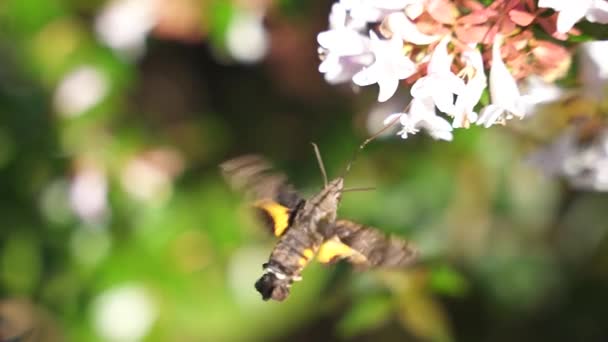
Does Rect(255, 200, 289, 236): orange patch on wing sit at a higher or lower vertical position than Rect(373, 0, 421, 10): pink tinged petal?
lower

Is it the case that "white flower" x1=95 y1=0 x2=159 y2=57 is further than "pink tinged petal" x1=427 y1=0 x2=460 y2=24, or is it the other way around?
"white flower" x1=95 y1=0 x2=159 y2=57

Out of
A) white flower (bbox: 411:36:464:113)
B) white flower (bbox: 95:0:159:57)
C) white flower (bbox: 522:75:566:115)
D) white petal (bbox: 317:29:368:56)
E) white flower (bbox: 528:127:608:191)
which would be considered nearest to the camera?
white flower (bbox: 411:36:464:113)

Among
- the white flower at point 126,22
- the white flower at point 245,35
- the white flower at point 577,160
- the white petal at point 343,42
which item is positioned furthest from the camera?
the white flower at point 126,22

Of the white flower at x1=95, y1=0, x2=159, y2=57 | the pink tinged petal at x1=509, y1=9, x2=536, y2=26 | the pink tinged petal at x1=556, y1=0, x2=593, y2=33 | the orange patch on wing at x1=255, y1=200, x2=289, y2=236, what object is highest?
the white flower at x1=95, y1=0, x2=159, y2=57

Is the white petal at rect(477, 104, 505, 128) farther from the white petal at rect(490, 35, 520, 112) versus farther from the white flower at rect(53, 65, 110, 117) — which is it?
the white flower at rect(53, 65, 110, 117)

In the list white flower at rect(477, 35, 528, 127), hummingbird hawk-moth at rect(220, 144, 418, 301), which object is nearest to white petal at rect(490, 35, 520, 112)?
white flower at rect(477, 35, 528, 127)

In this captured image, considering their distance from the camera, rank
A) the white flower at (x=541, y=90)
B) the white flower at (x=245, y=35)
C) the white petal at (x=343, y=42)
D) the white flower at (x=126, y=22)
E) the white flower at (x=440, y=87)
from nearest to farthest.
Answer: the white flower at (x=440, y=87)
the white petal at (x=343, y=42)
the white flower at (x=541, y=90)
the white flower at (x=245, y=35)
the white flower at (x=126, y=22)

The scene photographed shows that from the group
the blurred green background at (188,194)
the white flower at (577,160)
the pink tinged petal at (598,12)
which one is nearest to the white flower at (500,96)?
the pink tinged petal at (598,12)

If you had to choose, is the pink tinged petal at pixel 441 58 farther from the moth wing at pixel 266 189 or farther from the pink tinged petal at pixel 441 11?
the moth wing at pixel 266 189
